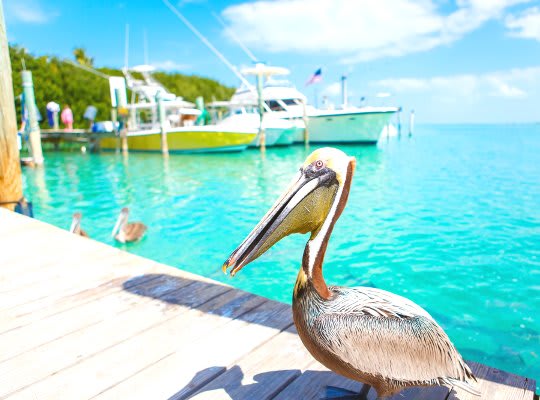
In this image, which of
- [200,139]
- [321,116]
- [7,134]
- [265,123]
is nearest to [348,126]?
[321,116]

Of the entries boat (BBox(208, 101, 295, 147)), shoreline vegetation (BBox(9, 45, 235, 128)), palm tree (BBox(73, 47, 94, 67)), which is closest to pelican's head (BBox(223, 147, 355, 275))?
boat (BBox(208, 101, 295, 147))

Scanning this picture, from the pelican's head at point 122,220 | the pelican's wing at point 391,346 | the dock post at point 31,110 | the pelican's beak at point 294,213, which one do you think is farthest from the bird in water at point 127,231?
the dock post at point 31,110

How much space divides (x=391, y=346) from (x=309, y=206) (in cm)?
55

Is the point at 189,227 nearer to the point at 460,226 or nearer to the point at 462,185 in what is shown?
the point at 460,226

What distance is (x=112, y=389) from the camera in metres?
1.74

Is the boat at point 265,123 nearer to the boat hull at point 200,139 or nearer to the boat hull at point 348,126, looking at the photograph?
the boat hull at point 200,139

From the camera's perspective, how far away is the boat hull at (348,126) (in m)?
21.8

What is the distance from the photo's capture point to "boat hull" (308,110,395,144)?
2176 cm

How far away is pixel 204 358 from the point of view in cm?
196

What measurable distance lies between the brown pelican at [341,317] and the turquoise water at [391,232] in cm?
249

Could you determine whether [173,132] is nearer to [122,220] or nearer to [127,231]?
[122,220]

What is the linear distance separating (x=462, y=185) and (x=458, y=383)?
10911 mm

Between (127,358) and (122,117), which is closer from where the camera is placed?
(127,358)

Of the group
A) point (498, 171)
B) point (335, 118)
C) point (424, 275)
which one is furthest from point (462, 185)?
point (335, 118)
